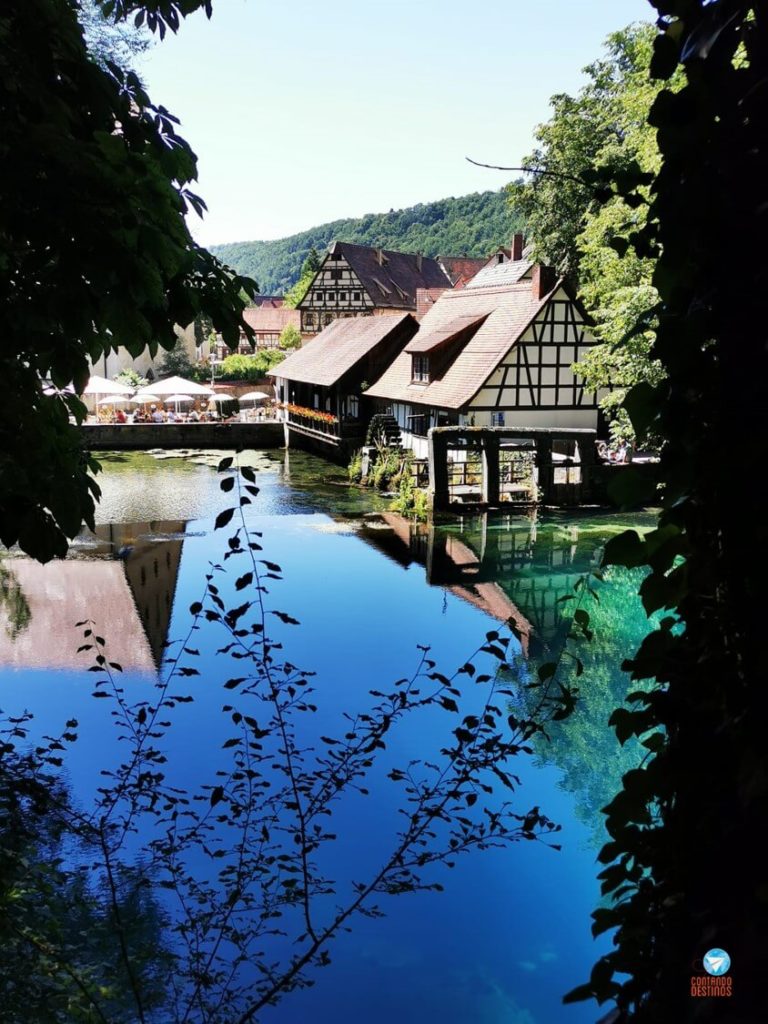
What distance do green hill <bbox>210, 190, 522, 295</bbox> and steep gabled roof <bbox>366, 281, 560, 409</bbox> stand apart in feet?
200

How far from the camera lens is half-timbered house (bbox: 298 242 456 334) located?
56469 millimetres

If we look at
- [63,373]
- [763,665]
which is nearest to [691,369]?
[763,665]

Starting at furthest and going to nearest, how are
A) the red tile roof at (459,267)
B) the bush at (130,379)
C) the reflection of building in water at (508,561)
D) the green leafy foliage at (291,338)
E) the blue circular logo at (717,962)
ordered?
the red tile roof at (459,267) < the green leafy foliage at (291,338) < the bush at (130,379) < the reflection of building in water at (508,561) < the blue circular logo at (717,962)

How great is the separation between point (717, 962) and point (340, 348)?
35340 millimetres

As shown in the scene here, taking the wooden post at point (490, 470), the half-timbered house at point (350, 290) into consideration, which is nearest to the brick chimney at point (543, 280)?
the wooden post at point (490, 470)

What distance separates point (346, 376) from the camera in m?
32.9

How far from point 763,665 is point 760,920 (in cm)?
32

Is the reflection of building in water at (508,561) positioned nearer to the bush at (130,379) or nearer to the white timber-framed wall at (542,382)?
the white timber-framed wall at (542,382)

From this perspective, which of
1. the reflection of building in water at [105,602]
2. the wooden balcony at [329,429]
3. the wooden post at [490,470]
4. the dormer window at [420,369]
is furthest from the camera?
the wooden balcony at [329,429]

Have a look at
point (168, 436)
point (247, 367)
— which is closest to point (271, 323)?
point (247, 367)

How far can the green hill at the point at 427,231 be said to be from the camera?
104 metres

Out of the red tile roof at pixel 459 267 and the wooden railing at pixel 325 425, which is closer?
the wooden railing at pixel 325 425

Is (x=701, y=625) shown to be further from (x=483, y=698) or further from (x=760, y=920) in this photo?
(x=483, y=698)

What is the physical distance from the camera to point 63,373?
275cm
